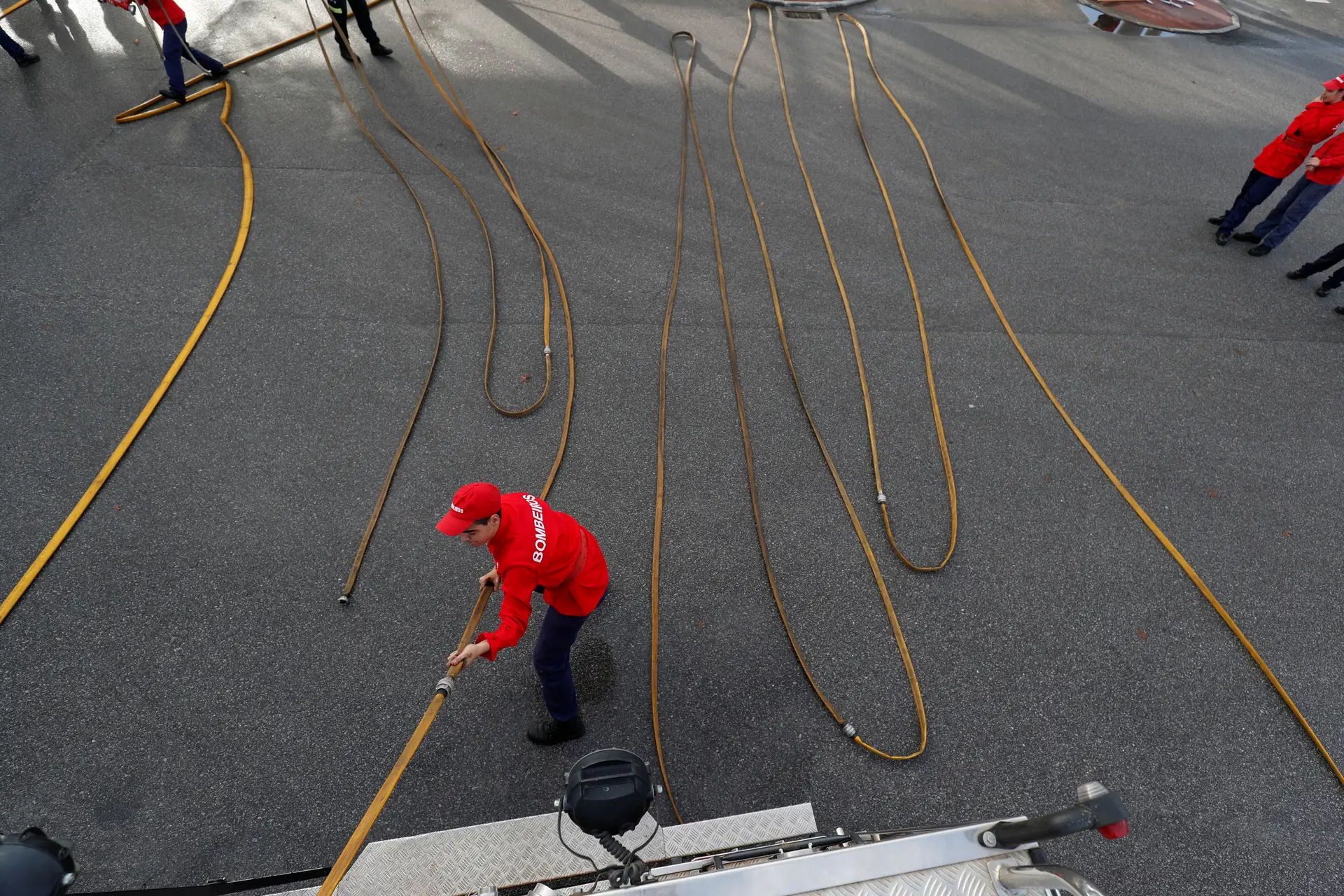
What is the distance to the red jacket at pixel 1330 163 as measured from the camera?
20.3 ft

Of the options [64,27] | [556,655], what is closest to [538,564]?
[556,655]

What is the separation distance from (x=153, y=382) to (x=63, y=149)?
149 inches

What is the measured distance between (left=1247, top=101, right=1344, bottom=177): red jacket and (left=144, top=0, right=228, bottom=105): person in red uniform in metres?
11.2

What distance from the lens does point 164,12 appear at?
6.73m

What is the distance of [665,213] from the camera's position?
6.78 m

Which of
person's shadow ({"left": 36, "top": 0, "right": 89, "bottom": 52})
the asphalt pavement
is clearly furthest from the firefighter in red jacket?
person's shadow ({"left": 36, "top": 0, "right": 89, "bottom": 52})

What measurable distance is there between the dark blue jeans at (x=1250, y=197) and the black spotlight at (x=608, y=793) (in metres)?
8.42

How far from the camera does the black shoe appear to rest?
11.5 feet

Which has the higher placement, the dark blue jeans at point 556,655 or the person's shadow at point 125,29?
the person's shadow at point 125,29

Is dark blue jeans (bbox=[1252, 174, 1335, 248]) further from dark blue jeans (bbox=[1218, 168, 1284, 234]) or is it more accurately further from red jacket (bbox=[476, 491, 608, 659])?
red jacket (bbox=[476, 491, 608, 659])

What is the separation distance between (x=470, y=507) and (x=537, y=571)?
436mm

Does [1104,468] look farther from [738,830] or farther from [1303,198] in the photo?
[1303,198]

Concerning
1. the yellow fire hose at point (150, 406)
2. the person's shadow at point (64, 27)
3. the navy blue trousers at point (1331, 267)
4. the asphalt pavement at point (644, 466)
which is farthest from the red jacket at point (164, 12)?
the navy blue trousers at point (1331, 267)

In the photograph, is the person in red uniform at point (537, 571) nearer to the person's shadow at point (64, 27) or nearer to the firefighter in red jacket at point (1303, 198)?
the firefighter in red jacket at point (1303, 198)
